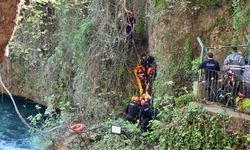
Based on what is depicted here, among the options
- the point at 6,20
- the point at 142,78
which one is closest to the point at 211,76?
the point at 142,78

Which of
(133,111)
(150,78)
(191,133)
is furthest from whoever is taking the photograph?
(150,78)

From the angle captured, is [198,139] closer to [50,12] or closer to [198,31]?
[198,31]

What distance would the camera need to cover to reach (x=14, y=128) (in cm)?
1986

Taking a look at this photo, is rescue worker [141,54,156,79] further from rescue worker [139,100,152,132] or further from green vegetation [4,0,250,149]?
rescue worker [139,100,152,132]

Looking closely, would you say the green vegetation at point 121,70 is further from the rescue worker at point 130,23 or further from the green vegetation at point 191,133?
the rescue worker at point 130,23

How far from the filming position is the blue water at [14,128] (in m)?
17.5

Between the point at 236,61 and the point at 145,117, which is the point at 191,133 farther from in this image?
the point at 145,117

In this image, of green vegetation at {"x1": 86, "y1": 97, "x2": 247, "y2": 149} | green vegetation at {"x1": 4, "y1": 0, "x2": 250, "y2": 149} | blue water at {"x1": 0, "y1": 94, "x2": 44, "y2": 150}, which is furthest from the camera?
blue water at {"x1": 0, "y1": 94, "x2": 44, "y2": 150}

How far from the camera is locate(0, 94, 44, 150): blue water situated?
17531mm

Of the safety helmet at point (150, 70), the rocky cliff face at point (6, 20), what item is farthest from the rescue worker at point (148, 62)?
the rocky cliff face at point (6, 20)

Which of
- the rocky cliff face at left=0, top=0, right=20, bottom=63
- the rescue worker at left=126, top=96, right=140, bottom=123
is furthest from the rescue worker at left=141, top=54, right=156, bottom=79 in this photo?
→ the rocky cliff face at left=0, top=0, right=20, bottom=63

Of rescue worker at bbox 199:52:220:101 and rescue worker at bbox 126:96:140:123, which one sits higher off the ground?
rescue worker at bbox 199:52:220:101

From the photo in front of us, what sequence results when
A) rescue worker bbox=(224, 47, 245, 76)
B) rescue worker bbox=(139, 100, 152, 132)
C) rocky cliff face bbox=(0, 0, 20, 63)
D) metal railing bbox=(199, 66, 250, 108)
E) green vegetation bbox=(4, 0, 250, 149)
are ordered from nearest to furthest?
rocky cliff face bbox=(0, 0, 20, 63) → metal railing bbox=(199, 66, 250, 108) → green vegetation bbox=(4, 0, 250, 149) → rescue worker bbox=(224, 47, 245, 76) → rescue worker bbox=(139, 100, 152, 132)

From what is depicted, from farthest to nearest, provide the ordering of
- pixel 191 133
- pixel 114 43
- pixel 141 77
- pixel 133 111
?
pixel 114 43, pixel 141 77, pixel 133 111, pixel 191 133
